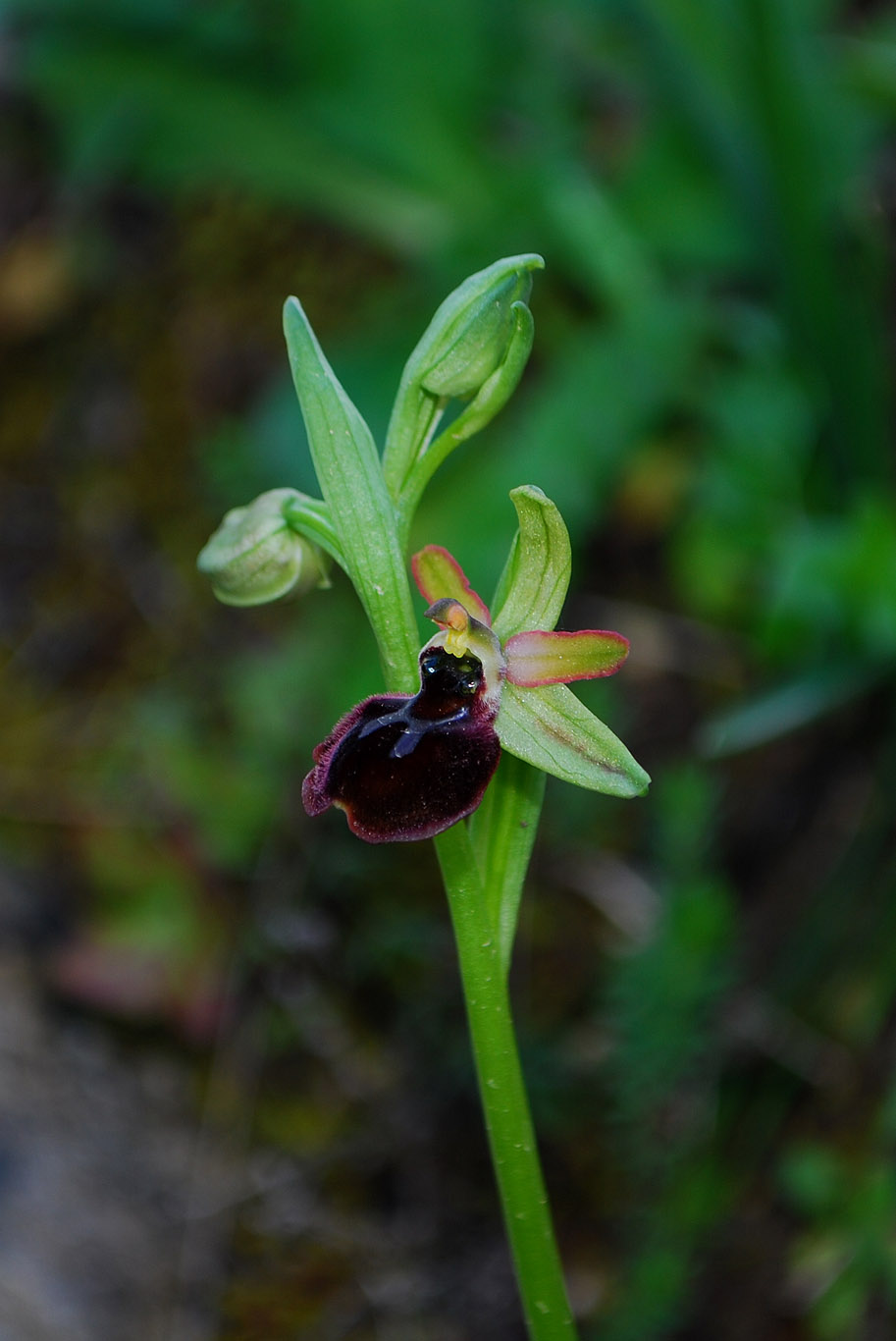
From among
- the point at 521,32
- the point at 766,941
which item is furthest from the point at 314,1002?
the point at 521,32

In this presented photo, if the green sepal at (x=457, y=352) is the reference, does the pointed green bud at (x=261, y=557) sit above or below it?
below

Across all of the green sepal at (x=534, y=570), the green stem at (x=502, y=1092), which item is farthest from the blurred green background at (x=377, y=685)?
the green sepal at (x=534, y=570)

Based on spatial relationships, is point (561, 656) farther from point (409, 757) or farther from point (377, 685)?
point (377, 685)

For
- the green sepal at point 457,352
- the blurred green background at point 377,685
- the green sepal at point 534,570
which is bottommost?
the blurred green background at point 377,685

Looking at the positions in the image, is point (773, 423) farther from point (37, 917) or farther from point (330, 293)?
point (37, 917)

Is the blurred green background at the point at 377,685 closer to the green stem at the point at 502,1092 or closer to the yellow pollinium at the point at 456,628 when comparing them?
the green stem at the point at 502,1092

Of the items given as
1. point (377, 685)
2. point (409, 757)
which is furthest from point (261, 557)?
A: point (377, 685)

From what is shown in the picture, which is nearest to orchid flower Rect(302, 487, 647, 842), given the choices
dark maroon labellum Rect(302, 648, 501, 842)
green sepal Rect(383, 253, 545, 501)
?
dark maroon labellum Rect(302, 648, 501, 842)
